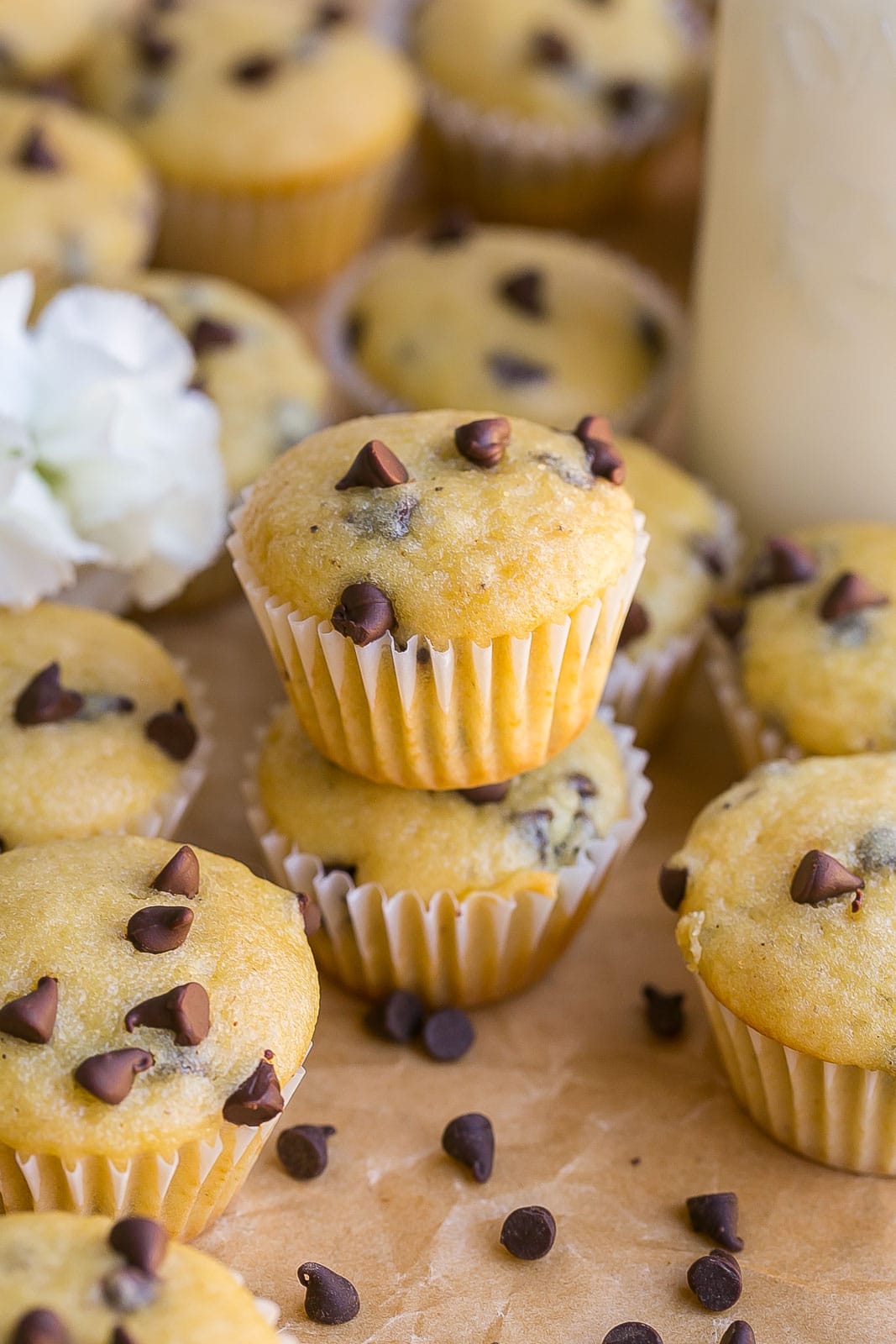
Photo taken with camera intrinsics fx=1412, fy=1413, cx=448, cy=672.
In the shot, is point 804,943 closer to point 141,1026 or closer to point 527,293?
point 141,1026

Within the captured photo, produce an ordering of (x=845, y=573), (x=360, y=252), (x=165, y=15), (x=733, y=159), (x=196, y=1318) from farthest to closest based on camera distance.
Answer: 1. (x=360, y=252)
2. (x=165, y=15)
3. (x=733, y=159)
4. (x=845, y=573)
5. (x=196, y=1318)

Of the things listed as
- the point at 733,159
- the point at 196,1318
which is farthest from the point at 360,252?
the point at 196,1318

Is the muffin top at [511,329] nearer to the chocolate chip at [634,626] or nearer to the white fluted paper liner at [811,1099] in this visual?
the chocolate chip at [634,626]

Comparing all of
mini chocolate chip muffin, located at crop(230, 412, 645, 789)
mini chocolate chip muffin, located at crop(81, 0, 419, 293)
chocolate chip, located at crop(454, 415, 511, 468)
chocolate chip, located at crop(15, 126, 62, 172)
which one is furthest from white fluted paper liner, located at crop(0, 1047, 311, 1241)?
mini chocolate chip muffin, located at crop(81, 0, 419, 293)

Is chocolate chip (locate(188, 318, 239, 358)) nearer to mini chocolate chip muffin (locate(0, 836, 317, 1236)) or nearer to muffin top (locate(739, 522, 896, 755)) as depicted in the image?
muffin top (locate(739, 522, 896, 755))

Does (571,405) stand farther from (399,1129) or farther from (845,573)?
(399,1129)

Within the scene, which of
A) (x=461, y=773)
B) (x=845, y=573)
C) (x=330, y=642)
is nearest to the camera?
(x=330, y=642)
